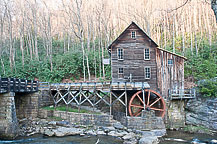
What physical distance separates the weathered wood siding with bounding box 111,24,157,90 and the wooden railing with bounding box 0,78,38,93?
789 cm

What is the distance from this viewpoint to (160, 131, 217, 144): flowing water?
1219 cm

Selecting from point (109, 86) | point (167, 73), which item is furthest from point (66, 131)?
point (167, 73)

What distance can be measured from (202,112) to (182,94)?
91.5 inches

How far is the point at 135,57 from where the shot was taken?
17.3 m

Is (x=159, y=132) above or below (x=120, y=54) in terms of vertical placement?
below

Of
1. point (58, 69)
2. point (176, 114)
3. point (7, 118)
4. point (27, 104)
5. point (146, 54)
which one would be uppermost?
point (146, 54)

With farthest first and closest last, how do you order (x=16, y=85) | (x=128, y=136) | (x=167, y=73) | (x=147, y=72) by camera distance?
1. (x=147, y=72)
2. (x=167, y=73)
3. (x=16, y=85)
4. (x=128, y=136)

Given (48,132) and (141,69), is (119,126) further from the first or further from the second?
(141,69)

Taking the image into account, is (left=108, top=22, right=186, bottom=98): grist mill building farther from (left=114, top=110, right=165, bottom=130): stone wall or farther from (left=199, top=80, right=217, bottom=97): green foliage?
(left=114, top=110, right=165, bottom=130): stone wall

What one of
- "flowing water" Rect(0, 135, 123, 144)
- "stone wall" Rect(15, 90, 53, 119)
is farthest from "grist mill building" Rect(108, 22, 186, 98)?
"stone wall" Rect(15, 90, 53, 119)

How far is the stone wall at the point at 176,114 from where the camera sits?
1592 centimetres

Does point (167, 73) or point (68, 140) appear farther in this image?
point (167, 73)

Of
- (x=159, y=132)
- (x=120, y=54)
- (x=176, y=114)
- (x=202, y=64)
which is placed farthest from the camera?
(x=202, y=64)

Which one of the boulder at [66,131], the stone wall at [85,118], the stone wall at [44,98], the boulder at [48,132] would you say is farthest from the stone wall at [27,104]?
the boulder at [66,131]
